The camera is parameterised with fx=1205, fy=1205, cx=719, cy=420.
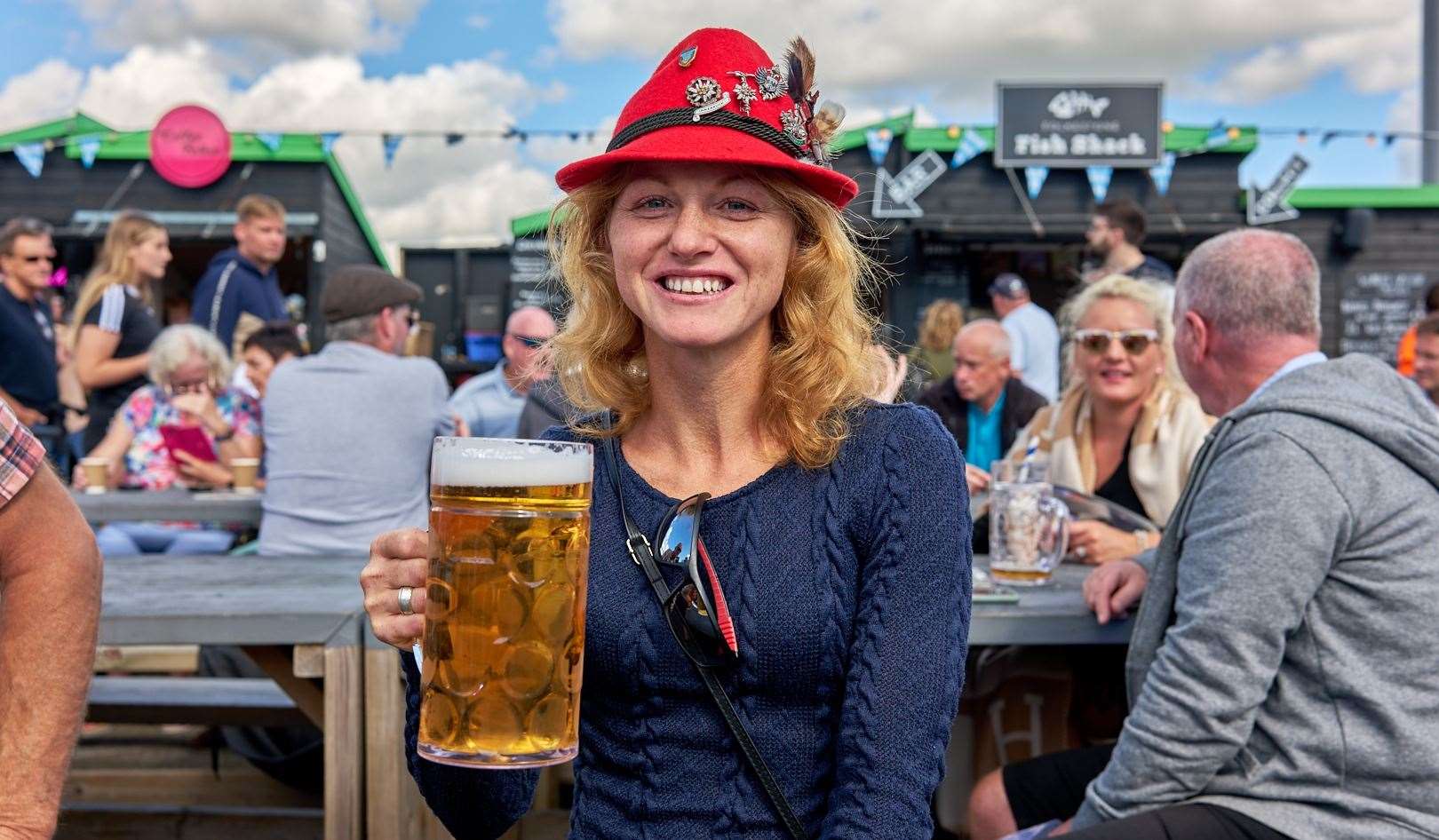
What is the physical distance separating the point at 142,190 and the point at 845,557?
42.3 feet

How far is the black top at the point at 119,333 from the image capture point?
542 centimetres

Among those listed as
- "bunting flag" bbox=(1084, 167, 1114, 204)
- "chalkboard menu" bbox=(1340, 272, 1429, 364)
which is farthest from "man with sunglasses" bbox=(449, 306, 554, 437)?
"chalkboard menu" bbox=(1340, 272, 1429, 364)

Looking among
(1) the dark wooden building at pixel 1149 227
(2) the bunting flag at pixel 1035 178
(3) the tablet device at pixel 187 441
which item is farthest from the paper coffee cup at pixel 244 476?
(2) the bunting flag at pixel 1035 178

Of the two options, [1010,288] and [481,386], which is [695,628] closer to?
[481,386]

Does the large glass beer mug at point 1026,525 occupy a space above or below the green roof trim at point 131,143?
below

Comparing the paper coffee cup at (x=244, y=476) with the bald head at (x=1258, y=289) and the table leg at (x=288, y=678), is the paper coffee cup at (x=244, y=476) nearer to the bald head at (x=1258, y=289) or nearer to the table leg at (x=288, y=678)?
the table leg at (x=288, y=678)

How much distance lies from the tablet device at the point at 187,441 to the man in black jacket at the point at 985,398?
304 cm

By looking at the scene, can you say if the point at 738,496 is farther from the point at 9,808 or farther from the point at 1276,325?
the point at 1276,325

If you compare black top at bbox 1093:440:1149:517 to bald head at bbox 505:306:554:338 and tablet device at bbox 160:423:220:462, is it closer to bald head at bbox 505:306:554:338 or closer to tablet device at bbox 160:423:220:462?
bald head at bbox 505:306:554:338

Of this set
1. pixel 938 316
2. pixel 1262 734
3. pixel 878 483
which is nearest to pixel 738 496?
pixel 878 483

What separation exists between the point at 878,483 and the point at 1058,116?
11.1m

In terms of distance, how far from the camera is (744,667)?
1312 millimetres

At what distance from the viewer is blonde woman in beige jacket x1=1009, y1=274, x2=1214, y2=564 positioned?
9.89 ft

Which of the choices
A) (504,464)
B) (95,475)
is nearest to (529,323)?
(95,475)
